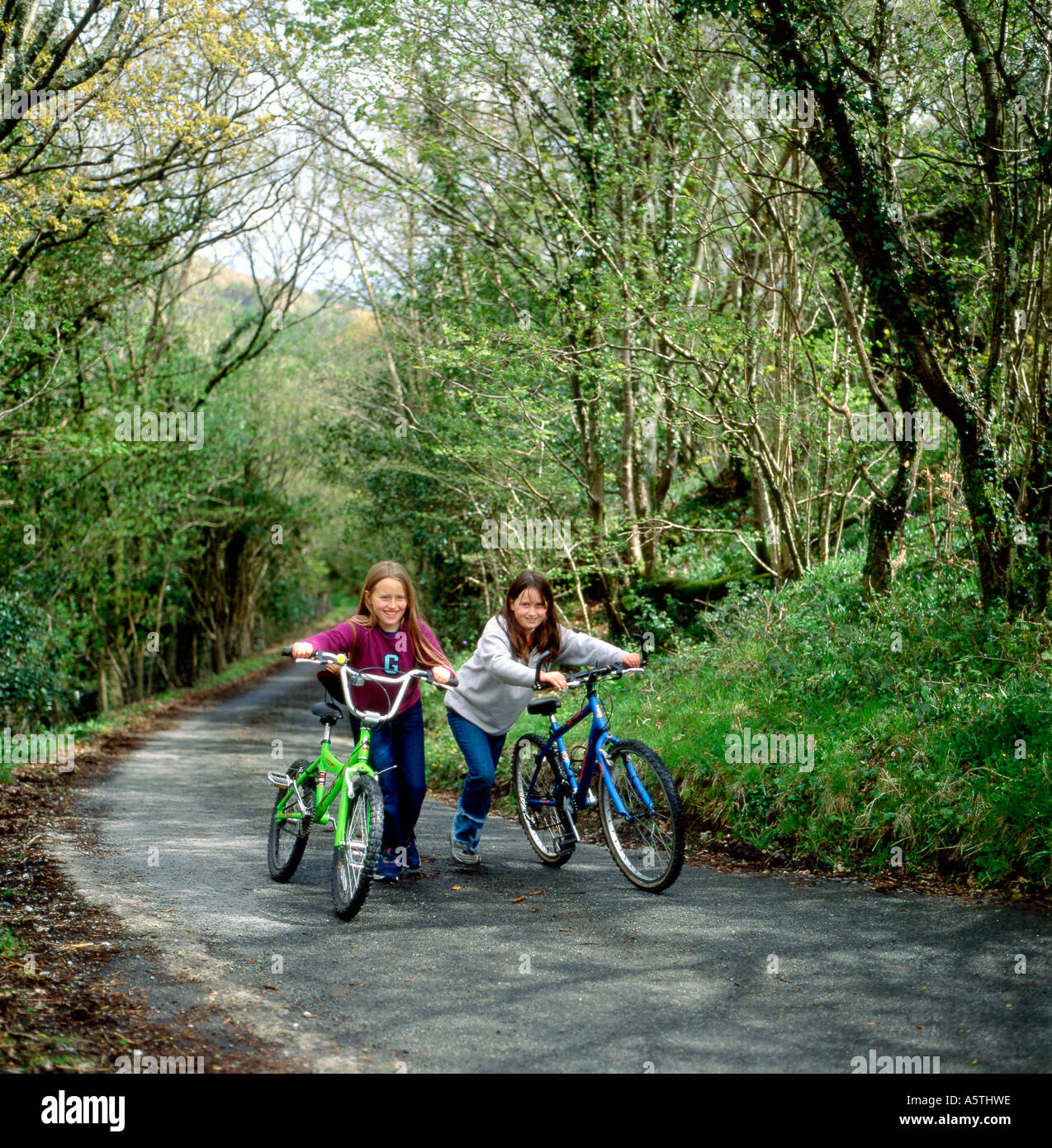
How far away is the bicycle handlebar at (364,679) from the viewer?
6.13m

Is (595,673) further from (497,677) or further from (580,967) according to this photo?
(580,967)

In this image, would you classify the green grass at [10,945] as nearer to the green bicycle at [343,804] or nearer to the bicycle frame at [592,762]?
the green bicycle at [343,804]

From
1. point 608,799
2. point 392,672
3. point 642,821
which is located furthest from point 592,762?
point 392,672

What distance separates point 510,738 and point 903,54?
8.60 meters

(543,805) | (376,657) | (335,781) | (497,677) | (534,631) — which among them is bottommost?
(543,805)

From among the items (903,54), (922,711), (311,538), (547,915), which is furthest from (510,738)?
(311,538)

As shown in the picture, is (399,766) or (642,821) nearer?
(642,821)

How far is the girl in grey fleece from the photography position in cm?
689

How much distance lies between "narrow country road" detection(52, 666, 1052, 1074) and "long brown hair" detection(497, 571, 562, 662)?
5.01 ft

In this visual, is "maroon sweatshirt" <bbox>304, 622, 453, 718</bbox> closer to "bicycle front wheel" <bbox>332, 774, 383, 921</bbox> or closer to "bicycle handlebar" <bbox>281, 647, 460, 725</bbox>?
"bicycle handlebar" <bbox>281, 647, 460, 725</bbox>

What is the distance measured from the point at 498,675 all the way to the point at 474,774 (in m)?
0.81

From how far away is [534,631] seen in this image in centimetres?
696

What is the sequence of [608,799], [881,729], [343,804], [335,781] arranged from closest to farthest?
[343,804] < [335,781] < [608,799] < [881,729]

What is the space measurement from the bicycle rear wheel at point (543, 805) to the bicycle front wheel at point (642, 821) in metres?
0.49
